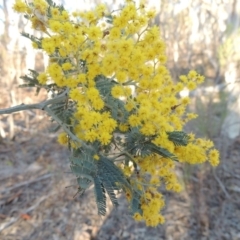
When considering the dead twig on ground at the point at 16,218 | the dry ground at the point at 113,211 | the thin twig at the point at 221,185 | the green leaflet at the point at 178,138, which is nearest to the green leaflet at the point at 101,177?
the green leaflet at the point at 178,138

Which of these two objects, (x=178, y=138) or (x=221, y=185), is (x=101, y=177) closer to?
(x=178, y=138)

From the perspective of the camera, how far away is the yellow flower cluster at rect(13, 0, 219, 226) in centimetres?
93

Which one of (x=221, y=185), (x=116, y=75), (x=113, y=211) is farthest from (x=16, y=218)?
(x=116, y=75)

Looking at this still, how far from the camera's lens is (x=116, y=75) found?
0.94 m

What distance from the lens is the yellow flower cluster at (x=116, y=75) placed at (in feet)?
3.05

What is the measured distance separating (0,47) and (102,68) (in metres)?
4.28

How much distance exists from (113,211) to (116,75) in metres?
2.82

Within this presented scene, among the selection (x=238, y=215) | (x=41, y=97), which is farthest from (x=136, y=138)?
(x=41, y=97)

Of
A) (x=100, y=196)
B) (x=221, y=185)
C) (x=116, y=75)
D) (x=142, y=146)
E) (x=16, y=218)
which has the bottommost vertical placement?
(x=16, y=218)

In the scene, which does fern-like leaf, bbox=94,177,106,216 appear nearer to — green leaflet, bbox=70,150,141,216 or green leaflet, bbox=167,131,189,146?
green leaflet, bbox=70,150,141,216

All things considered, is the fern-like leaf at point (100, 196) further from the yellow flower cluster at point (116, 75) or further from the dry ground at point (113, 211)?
the dry ground at point (113, 211)

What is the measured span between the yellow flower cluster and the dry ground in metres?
2.17

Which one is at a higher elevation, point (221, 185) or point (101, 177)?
point (101, 177)

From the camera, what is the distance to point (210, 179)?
3465 millimetres
